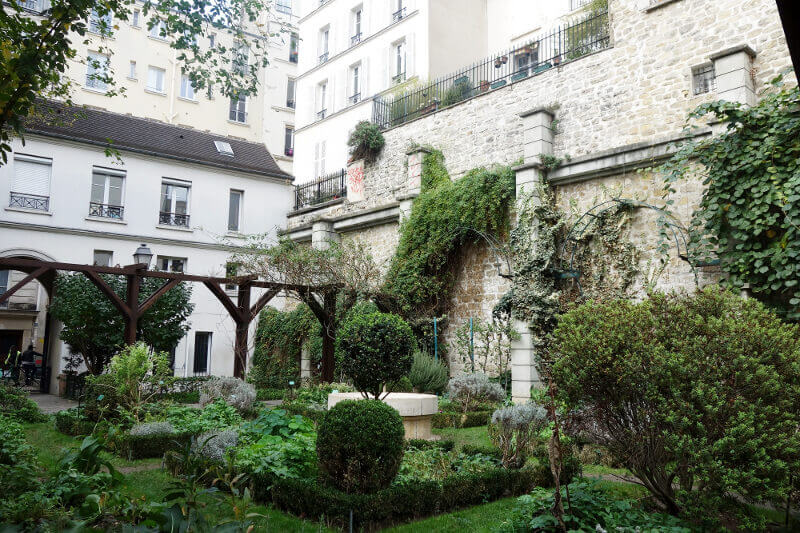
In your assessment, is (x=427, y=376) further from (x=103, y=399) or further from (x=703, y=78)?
(x=703, y=78)

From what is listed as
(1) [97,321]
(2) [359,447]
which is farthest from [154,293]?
(2) [359,447]

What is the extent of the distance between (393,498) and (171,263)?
54.6 feet

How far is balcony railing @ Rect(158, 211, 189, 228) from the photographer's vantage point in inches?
771

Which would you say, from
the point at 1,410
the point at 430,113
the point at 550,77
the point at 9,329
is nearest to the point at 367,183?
the point at 430,113

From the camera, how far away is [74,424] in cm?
922

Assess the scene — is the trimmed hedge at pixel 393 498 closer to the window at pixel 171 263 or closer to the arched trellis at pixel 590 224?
the arched trellis at pixel 590 224

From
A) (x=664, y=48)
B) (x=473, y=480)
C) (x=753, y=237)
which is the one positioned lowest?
(x=473, y=480)

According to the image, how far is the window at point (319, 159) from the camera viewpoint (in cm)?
2223

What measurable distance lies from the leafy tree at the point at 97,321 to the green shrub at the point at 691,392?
12707mm

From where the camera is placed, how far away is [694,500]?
4.27 meters

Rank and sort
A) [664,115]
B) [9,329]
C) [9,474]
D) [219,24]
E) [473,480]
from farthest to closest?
1. [9,329]
2. [664,115]
3. [219,24]
4. [473,480]
5. [9,474]

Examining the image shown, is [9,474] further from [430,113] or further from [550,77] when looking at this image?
[430,113]

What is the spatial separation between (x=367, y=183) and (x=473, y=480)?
1273cm

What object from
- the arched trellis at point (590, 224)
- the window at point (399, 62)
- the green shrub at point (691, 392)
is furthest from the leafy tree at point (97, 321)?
the green shrub at point (691, 392)
